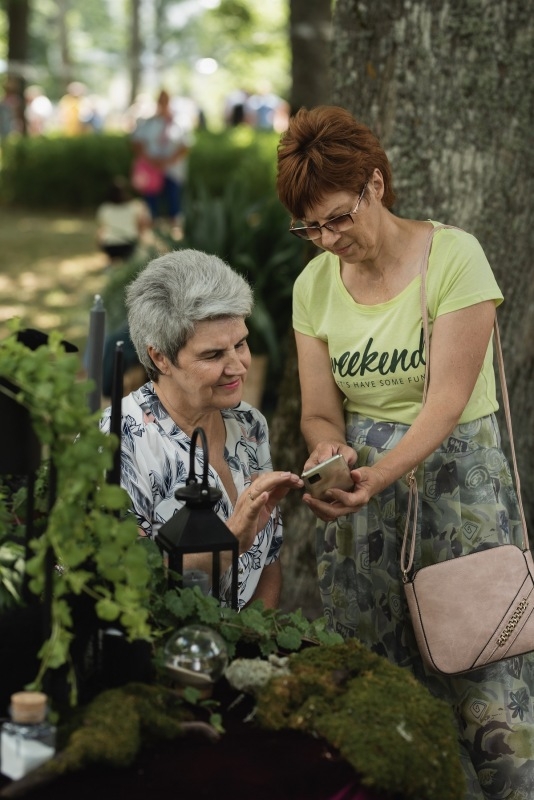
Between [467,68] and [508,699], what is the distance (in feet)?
6.75

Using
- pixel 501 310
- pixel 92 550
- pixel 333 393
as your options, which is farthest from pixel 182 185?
pixel 92 550

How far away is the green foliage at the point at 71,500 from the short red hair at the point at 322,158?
0.97 meters

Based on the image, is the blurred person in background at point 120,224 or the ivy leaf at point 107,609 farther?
the blurred person in background at point 120,224

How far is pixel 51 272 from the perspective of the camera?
13.8m

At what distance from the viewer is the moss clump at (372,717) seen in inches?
68.5

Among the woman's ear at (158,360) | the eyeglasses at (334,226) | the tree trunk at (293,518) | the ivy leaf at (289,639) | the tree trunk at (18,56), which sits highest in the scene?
the tree trunk at (18,56)

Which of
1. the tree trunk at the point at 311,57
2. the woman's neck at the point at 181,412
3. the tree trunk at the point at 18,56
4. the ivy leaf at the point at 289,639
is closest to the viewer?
the ivy leaf at the point at 289,639

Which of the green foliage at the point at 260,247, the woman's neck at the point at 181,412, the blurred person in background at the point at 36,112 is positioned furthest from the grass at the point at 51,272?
the blurred person in background at the point at 36,112

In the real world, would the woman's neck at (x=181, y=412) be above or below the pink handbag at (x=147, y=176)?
below

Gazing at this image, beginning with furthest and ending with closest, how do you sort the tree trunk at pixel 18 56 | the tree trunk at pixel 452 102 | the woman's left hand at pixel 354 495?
the tree trunk at pixel 18 56, the tree trunk at pixel 452 102, the woman's left hand at pixel 354 495

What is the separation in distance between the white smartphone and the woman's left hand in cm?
1

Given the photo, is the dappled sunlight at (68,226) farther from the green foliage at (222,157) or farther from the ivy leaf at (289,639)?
the ivy leaf at (289,639)

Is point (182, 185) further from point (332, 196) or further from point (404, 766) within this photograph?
point (404, 766)

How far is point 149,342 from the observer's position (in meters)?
2.67
